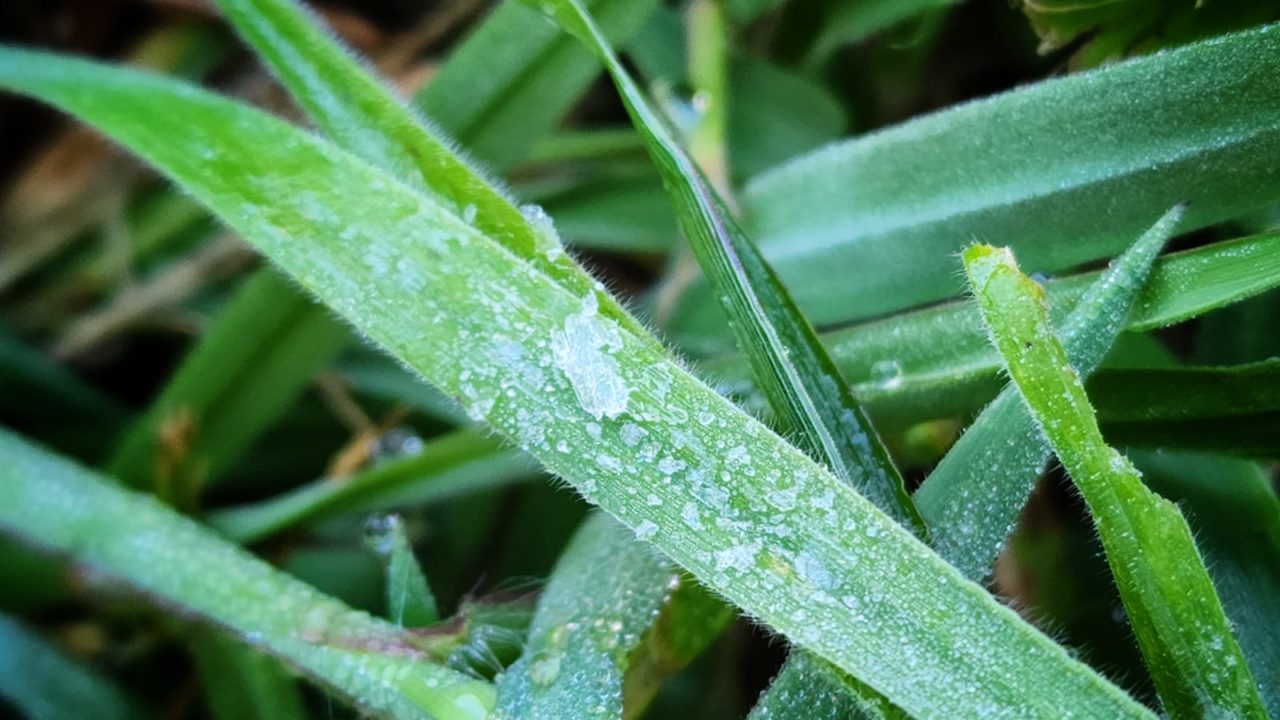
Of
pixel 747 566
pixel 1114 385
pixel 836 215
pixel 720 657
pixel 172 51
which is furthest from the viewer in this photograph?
pixel 172 51

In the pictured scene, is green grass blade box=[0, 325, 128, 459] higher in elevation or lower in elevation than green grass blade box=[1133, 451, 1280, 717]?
lower

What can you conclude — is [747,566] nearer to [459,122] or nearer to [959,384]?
[959,384]

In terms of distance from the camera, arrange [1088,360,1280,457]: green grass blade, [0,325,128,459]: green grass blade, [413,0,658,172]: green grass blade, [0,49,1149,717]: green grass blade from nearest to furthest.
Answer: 1. [0,49,1149,717]: green grass blade
2. [1088,360,1280,457]: green grass blade
3. [413,0,658,172]: green grass blade
4. [0,325,128,459]: green grass blade

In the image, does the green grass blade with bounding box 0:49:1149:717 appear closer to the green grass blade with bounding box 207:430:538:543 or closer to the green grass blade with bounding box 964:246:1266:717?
the green grass blade with bounding box 964:246:1266:717

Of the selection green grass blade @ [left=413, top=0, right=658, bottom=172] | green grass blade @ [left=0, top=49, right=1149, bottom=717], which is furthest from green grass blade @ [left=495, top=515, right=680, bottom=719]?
green grass blade @ [left=413, top=0, right=658, bottom=172]

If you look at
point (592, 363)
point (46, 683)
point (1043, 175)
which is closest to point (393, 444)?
A: point (46, 683)

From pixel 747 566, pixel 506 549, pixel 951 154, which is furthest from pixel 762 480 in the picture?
pixel 506 549

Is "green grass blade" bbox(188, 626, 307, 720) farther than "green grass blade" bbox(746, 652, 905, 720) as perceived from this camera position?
Yes
